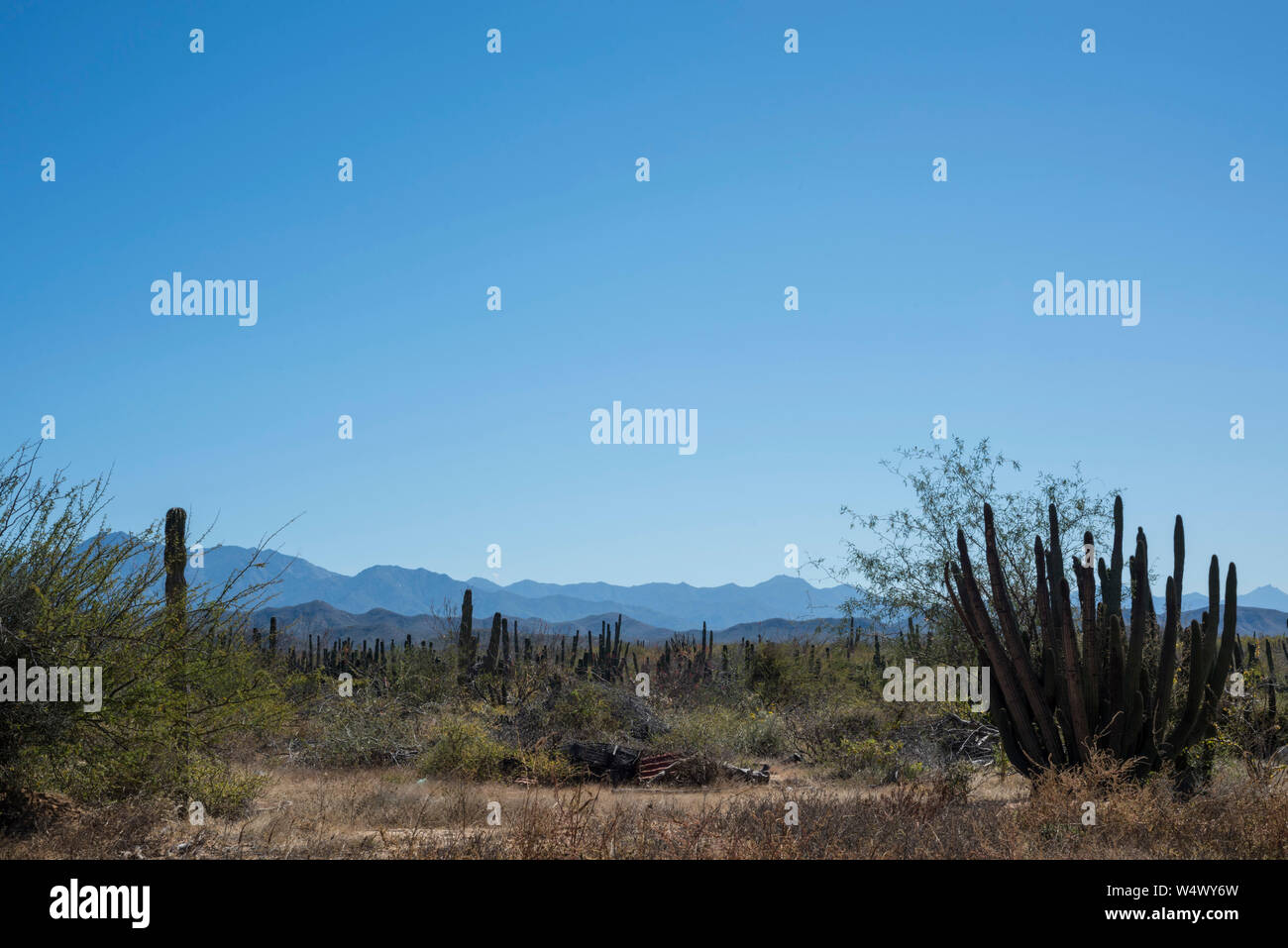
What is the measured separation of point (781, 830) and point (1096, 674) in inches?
156

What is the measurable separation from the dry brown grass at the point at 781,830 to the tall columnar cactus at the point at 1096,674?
1.81 feet

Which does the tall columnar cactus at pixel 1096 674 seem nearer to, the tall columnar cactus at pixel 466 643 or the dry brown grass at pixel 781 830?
the dry brown grass at pixel 781 830

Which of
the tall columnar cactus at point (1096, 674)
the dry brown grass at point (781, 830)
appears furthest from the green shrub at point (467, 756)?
the tall columnar cactus at point (1096, 674)

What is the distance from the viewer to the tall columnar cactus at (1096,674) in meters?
8.86

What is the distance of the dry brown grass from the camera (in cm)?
660

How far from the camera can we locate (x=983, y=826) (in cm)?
753

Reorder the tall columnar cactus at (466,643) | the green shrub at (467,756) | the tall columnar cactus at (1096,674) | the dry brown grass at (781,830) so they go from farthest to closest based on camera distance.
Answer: the tall columnar cactus at (466,643)
the green shrub at (467,756)
the tall columnar cactus at (1096,674)
the dry brown grass at (781,830)

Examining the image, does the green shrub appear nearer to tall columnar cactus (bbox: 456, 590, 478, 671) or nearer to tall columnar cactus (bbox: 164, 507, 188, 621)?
tall columnar cactus (bbox: 164, 507, 188, 621)

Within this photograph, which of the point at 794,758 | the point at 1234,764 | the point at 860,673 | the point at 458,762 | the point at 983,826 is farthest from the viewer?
the point at 860,673

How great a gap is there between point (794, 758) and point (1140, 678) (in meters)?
7.22

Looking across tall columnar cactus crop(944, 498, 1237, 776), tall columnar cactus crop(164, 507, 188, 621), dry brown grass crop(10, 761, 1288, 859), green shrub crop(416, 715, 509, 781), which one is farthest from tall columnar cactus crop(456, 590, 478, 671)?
tall columnar cactus crop(944, 498, 1237, 776)
